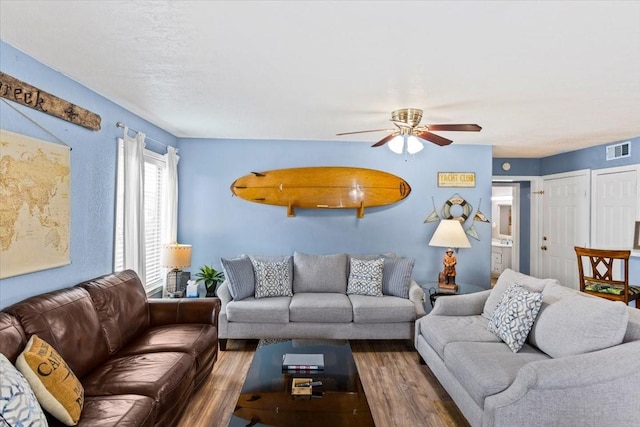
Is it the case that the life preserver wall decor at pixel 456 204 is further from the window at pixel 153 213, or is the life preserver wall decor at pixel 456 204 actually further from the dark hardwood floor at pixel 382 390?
the window at pixel 153 213

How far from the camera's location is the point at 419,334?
3422mm

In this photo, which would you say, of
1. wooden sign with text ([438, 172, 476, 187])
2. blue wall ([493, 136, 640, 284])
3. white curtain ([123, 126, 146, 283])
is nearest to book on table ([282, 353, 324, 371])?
white curtain ([123, 126, 146, 283])

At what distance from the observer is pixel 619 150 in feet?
15.2

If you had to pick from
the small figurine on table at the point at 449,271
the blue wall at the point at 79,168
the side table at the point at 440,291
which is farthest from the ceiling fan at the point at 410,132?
the blue wall at the point at 79,168

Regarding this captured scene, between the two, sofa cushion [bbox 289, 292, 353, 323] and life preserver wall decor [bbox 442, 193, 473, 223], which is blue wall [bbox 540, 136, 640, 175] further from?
sofa cushion [bbox 289, 292, 353, 323]

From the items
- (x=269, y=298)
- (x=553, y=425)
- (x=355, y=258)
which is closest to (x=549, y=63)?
(x=553, y=425)

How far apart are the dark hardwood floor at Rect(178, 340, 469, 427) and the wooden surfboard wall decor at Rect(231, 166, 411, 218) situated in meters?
1.75

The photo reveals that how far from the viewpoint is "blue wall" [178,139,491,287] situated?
4.76 meters

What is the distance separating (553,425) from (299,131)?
3.48m

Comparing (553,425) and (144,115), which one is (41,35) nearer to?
(144,115)

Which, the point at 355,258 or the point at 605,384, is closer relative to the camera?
the point at 605,384

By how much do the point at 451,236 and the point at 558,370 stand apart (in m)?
2.39

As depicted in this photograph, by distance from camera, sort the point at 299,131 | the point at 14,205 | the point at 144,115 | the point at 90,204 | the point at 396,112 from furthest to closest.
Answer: the point at 299,131 < the point at 144,115 < the point at 396,112 < the point at 90,204 < the point at 14,205

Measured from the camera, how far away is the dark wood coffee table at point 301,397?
1.92 m
